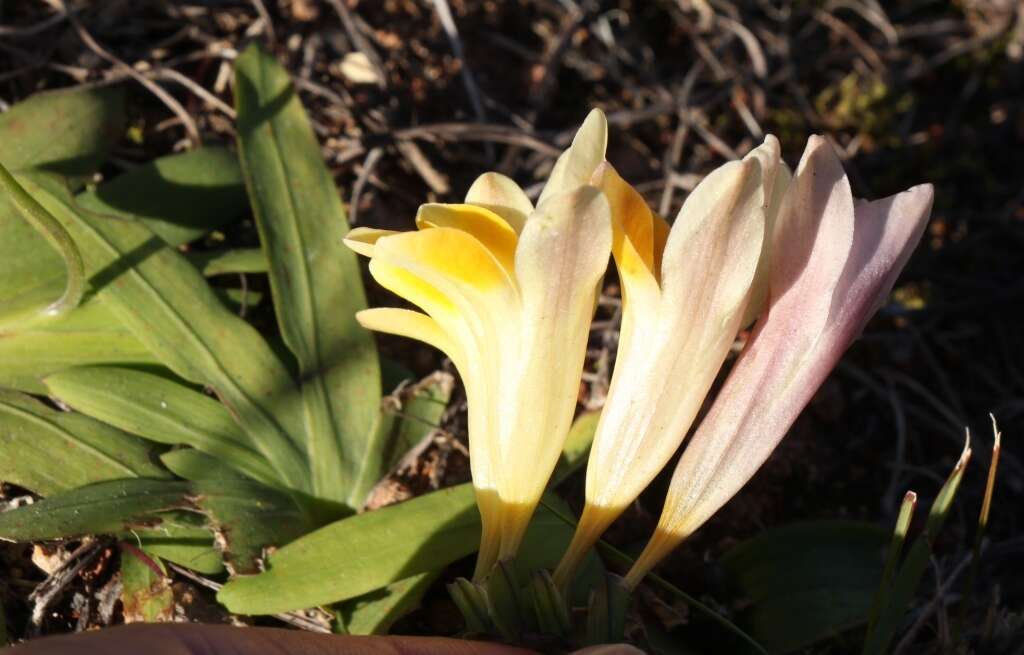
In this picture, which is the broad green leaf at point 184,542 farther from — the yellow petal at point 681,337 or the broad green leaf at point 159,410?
the yellow petal at point 681,337

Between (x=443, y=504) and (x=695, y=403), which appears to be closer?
(x=695, y=403)

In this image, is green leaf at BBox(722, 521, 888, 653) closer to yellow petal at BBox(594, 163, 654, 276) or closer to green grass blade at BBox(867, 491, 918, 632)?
green grass blade at BBox(867, 491, 918, 632)

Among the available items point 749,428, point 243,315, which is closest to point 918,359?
point 749,428

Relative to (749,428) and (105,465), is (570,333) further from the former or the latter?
(105,465)

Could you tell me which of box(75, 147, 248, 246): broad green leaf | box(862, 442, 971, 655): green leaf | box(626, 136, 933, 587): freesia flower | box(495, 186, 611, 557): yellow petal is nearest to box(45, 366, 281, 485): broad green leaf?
box(75, 147, 248, 246): broad green leaf

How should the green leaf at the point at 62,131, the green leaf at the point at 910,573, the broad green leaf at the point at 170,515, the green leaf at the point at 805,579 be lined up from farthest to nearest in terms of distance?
the green leaf at the point at 62,131 < the green leaf at the point at 805,579 < the broad green leaf at the point at 170,515 < the green leaf at the point at 910,573

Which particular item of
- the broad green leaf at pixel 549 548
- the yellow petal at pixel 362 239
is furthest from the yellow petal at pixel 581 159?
the broad green leaf at pixel 549 548
